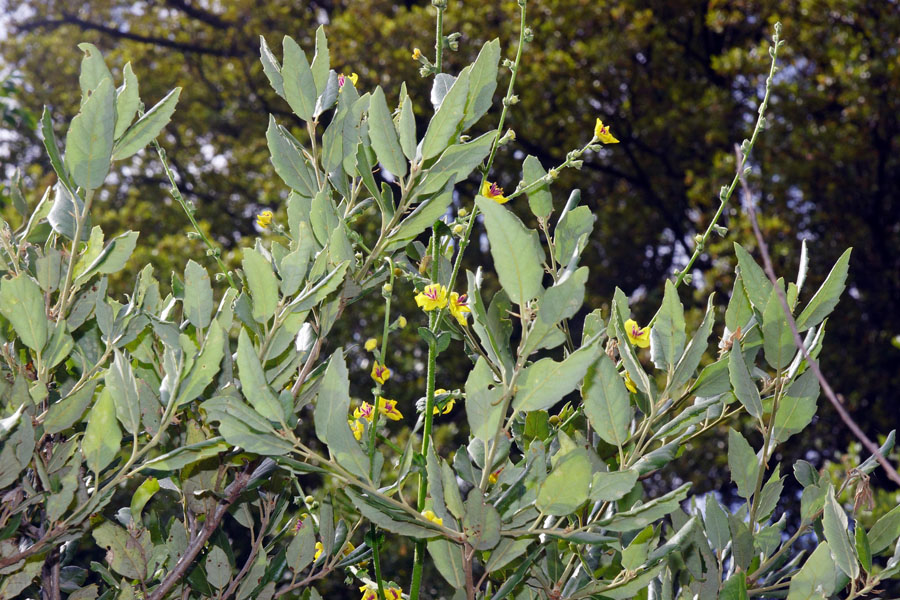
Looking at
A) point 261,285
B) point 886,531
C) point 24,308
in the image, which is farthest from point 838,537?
point 24,308

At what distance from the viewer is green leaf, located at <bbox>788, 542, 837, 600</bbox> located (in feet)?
2.76

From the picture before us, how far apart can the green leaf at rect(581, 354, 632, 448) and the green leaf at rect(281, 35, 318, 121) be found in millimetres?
486

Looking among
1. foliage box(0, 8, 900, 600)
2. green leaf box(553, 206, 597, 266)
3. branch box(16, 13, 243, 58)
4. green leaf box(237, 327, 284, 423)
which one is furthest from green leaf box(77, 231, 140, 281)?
branch box(16, 13, 243, 58)

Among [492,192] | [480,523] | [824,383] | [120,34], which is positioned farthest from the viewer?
[120,34]

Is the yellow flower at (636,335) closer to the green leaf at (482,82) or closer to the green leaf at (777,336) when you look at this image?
the green leaf at (777,336)

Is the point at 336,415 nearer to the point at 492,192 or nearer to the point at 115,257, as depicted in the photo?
the point at 115,257

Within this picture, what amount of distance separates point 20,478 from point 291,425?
0.40 m

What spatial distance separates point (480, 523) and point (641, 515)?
16 cm

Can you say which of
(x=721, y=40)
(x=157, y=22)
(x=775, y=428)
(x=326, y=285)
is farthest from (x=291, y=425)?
(x=157, y=22)

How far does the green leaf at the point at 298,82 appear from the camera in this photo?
1.01m

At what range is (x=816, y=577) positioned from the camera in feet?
2.77

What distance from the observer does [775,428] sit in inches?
38.1

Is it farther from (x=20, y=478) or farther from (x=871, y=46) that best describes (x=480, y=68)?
(x=871, y=46)

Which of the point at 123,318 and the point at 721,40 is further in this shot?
the point at 721,40
